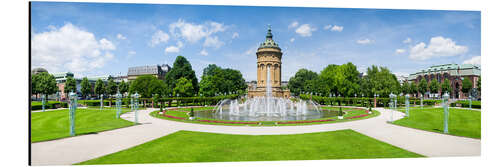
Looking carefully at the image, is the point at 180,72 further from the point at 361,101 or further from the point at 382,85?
the point at 382,85

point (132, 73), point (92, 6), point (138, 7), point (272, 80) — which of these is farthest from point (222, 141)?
point (132, 73)

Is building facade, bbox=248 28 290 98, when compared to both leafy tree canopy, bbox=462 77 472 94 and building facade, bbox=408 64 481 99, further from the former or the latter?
leafy tree canopy, bbox=462 77 472 94

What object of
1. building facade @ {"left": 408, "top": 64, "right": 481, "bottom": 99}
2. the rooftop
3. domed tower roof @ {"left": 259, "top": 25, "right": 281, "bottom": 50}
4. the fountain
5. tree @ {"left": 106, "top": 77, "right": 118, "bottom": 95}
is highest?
domed tower roof @ {"left": 259, "top": 25, "right": 281, "bottom": 50}

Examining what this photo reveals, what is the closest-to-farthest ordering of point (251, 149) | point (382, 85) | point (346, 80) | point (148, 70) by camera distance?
point (251, 149)
point (382, 85)
point (346, 80)
point (148, 70)

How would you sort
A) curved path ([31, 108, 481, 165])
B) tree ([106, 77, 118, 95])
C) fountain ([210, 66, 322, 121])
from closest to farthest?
curved path ([31, 108, 481, 165]), fountain ([210, 66, 322, 121]), tree ([106, 77, 118, 95])

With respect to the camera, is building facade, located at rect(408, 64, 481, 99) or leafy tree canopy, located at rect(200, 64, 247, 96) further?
leafy tree canopy, located at rect(200, 64, 247, 96)

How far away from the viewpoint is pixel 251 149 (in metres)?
9.09

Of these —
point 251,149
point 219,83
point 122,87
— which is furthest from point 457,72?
point 122,87

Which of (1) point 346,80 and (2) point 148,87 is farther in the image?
(2) point 148,87

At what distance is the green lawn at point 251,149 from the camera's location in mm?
8237

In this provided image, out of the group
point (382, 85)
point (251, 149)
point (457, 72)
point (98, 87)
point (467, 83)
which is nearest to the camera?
point (251, 149)

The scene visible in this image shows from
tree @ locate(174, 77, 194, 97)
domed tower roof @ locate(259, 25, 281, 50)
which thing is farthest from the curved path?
domed tower roof @ locate(259, 25, 281, 50)

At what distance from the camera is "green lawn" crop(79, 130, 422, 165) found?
8.24m
